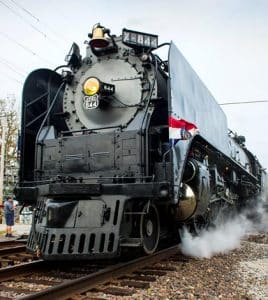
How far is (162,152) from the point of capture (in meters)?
5.90

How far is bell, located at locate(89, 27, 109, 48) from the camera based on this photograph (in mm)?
6562

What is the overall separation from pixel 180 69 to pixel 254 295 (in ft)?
11.3

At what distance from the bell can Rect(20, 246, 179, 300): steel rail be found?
3.40 metres

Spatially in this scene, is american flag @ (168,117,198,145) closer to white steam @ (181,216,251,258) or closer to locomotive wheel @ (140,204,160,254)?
locomotive wheel @ (140,204,160,254)

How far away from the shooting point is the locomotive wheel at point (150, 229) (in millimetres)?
5311

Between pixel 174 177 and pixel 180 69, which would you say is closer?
pixel 174 177

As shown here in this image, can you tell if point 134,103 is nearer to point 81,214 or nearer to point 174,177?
point 174,177

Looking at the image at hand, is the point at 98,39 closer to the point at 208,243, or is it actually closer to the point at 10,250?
the point at 10,250

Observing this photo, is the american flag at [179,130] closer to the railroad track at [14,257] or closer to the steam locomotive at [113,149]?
the steam locomotive at [113,149]

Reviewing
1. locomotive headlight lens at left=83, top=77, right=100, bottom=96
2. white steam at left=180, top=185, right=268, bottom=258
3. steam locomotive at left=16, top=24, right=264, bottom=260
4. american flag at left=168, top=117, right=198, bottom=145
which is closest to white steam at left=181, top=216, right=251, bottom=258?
white steam at left=180, top=185, right=268, bottom=258

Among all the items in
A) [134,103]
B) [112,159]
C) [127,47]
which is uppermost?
[127,47]

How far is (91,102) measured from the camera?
6508mm

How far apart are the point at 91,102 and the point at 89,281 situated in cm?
305

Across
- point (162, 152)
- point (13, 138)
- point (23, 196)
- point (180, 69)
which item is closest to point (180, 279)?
point (162, 152)
